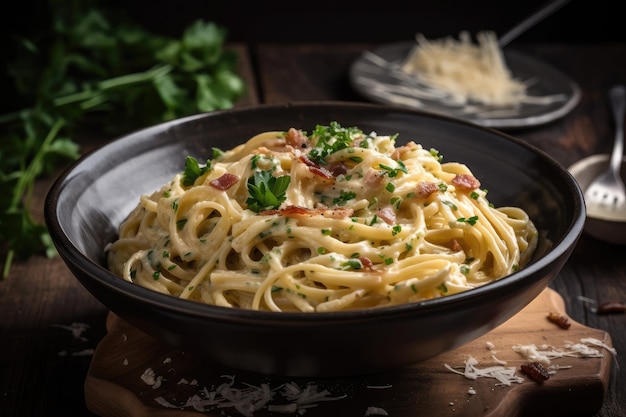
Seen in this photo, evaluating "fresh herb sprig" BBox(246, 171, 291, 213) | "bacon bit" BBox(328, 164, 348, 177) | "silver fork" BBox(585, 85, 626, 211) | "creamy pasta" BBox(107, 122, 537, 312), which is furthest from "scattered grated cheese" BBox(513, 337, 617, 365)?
"silver fork" BBox(585, 85, 626, 211)

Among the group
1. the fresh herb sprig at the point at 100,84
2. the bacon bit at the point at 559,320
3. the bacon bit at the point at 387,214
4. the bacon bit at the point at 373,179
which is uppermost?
the bacon bit at the point at 373,179

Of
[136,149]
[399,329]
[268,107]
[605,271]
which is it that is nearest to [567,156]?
[605,271]

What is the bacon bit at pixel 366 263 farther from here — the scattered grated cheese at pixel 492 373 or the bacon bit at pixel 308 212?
the scattered grated cheese at pixel 492 373

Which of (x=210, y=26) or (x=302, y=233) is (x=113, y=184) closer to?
(x=302, y=233)

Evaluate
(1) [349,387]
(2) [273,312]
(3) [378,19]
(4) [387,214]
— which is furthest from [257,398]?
(3) [378,19]

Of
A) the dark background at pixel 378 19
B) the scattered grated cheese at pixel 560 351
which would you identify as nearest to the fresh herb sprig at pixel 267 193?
the scattered grated cheese at pixel 560 351

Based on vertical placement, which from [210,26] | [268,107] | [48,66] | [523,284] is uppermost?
[523,284]
